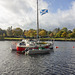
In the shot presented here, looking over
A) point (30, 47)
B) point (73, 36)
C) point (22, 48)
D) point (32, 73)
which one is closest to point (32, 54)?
point (30, 47)

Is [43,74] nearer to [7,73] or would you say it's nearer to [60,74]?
[60,74]

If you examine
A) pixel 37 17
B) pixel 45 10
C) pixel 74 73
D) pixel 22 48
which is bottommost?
pixel 74 73

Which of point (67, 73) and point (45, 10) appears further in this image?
point (45, 10)

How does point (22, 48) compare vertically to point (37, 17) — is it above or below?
below

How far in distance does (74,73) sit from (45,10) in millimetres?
28869

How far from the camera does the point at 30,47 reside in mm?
38125

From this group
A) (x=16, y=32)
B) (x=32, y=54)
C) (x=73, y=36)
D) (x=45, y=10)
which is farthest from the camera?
(x=16, y=32)

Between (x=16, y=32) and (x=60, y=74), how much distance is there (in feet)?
529

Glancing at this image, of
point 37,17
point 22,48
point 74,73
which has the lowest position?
point 74,73

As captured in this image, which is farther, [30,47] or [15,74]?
[30,47]

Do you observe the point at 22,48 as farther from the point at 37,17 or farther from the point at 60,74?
the point at 60,74

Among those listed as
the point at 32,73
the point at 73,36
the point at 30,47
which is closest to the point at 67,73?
the point at 32,73

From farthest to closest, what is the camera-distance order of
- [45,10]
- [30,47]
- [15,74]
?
[45,10] < [30,47] < [15,74]

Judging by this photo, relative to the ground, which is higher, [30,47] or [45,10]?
[45,10]
